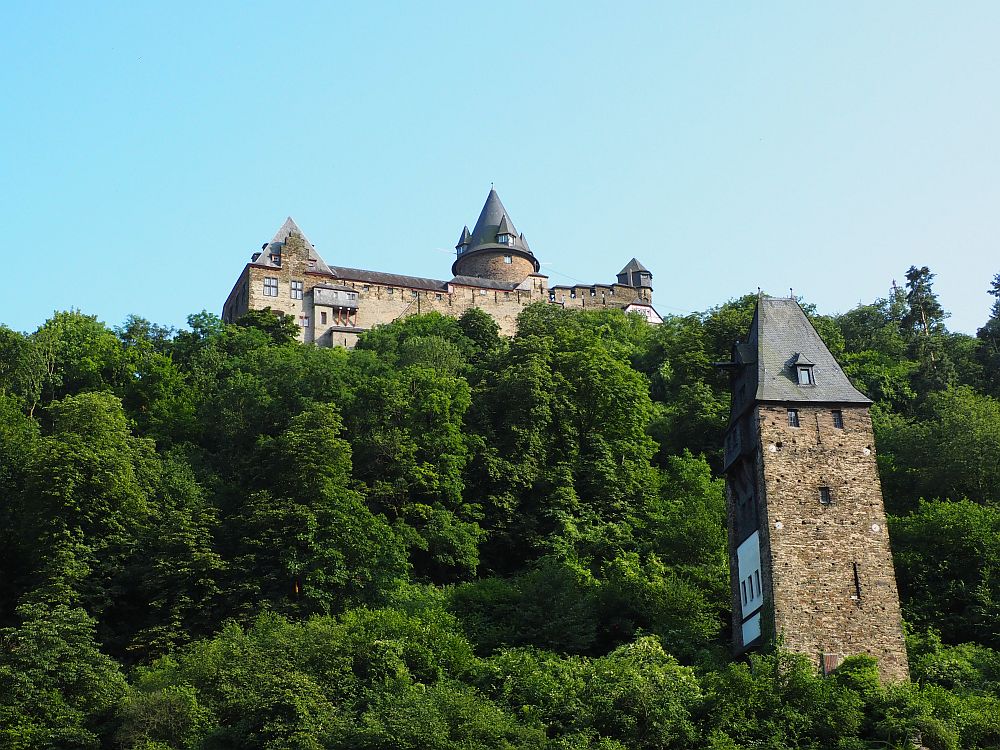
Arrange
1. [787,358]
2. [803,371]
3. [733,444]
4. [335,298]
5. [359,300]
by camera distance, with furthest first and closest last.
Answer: [359,300] < [335,298] < [733,444] < [787,358] < [803,371]

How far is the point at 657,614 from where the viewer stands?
44.6 meters

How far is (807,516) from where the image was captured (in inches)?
1606

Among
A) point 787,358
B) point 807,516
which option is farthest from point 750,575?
point 787,358

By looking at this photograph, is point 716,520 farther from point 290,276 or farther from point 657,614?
point 290,276

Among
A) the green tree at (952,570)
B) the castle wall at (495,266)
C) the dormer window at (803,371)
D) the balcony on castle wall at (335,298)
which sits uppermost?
the castle wall at (495,266)

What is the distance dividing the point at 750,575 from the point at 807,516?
279cm

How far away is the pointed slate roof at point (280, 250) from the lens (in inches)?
3718

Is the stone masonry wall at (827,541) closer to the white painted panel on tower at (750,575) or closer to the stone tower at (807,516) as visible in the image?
the stone tower at (807,516)

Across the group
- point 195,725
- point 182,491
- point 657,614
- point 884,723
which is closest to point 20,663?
point 195,725

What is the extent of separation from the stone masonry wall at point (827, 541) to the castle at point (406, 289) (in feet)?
173

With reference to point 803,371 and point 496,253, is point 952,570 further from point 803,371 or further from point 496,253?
point 496,253

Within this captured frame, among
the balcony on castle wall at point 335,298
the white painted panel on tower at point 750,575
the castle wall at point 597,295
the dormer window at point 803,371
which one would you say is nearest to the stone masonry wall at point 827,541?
the white painted panel on tower at point 750,575

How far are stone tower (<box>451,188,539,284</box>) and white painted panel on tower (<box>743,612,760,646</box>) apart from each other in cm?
6562

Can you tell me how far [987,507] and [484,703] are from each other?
73.3 ft
